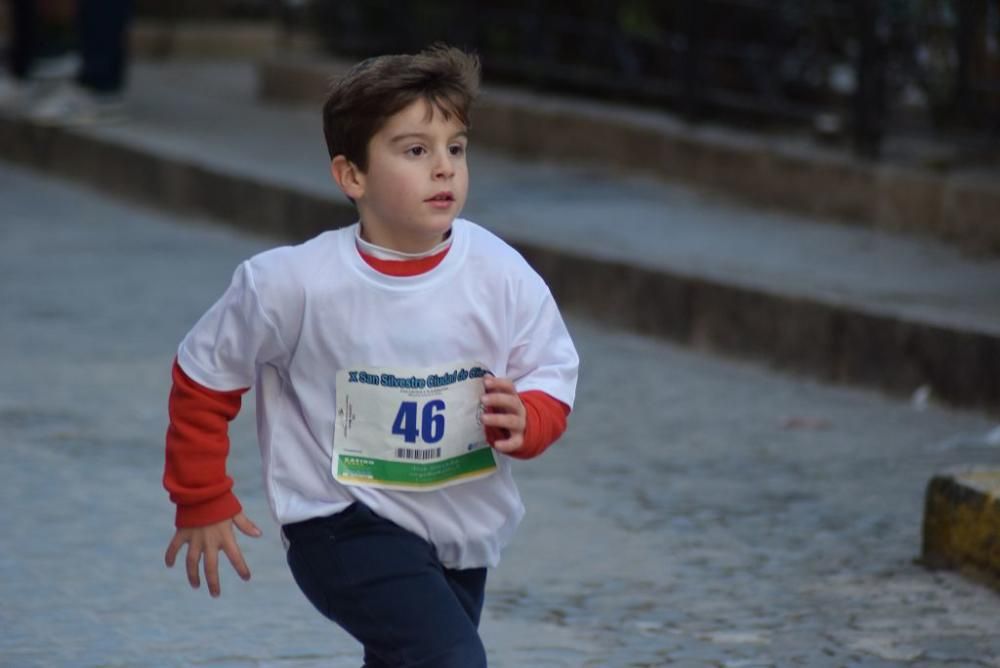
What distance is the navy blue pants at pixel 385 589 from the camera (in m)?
2.89

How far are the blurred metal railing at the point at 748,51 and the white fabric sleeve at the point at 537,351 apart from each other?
5.41m

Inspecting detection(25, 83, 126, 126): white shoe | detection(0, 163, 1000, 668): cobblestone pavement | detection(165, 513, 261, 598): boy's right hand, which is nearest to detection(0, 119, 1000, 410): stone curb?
detection(0, 163, 1000, 668): cobblestone pavement

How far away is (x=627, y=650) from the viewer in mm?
3893

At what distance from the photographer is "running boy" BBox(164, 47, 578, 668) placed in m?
2.92

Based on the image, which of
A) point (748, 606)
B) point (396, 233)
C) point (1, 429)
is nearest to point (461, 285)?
point (396, 233)

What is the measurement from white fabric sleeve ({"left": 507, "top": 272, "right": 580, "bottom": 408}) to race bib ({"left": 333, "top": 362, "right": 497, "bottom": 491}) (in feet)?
0.30

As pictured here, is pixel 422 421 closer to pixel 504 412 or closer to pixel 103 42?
pixel 504 412

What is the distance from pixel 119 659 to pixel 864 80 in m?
5.44

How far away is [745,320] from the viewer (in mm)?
6926

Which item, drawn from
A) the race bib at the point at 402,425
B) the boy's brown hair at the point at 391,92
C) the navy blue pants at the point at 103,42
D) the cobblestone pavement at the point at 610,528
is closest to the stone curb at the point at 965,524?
the cobblestone pavement at the point at 610,528

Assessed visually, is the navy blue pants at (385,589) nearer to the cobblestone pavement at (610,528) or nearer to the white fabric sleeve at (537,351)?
the white fabric sleeve at (537,351)

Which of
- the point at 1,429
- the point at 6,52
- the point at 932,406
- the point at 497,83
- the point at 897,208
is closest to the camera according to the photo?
the point at 1,429

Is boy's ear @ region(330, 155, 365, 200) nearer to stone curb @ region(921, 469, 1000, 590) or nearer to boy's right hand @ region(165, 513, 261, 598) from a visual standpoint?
boy's right hand @ region(165, 513, 261, 598)

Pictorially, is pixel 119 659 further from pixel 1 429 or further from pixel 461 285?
pixel 1 429
